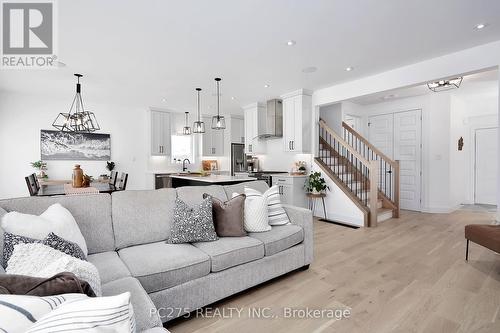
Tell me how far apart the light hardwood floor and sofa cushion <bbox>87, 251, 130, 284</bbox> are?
1.91 ft

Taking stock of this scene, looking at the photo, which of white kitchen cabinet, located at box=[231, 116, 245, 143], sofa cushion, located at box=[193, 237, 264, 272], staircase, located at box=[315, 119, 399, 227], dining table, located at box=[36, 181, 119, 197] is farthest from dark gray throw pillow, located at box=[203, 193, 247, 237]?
white kitchen cabinet, located at box=[231, 116, 245, 143]

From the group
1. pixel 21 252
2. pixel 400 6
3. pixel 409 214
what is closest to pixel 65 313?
pixel 21 252

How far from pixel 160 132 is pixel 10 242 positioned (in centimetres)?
576

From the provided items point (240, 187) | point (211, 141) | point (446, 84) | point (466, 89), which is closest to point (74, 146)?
point (211, 141)

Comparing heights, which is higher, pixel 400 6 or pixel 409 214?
pixel 400 6

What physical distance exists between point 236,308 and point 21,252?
59.2 inches

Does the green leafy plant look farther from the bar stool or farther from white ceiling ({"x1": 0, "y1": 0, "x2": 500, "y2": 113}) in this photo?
the bar stool

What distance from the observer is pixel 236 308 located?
6.59 feet

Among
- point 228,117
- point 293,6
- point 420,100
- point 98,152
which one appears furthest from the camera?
point 228,117

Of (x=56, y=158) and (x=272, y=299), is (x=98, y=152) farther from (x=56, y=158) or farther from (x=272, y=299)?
(x=272, y=299)

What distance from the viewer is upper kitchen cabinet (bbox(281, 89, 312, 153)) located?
17.1ft

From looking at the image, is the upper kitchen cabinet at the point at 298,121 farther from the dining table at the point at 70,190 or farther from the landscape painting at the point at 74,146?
the landscape painting at the point at 74,146

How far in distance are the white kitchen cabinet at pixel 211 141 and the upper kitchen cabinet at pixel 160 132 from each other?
109cm

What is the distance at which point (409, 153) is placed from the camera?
5.85 m
